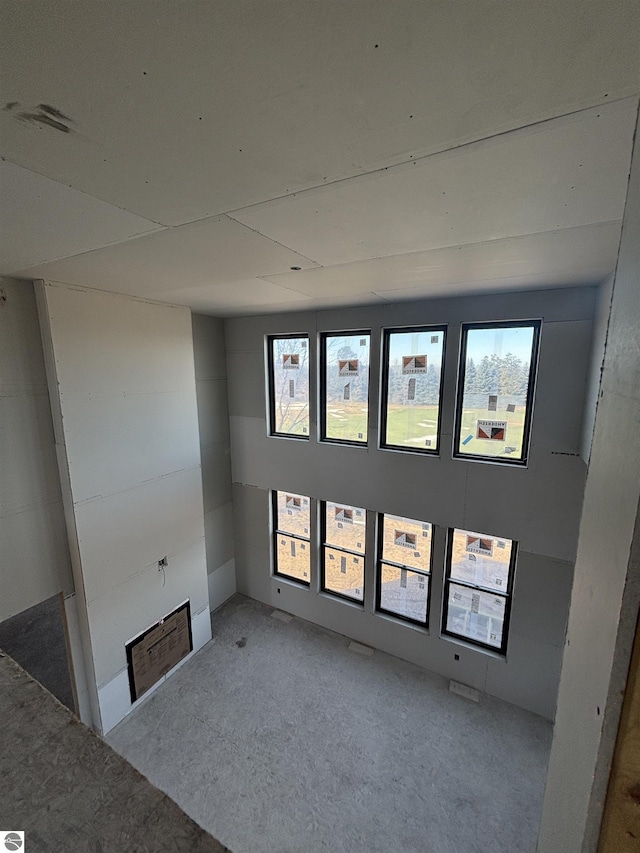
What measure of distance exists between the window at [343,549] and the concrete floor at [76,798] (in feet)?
12.2

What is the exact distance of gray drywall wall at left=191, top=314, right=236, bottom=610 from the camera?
4520 millimetres

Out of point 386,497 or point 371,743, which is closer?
point 371,743

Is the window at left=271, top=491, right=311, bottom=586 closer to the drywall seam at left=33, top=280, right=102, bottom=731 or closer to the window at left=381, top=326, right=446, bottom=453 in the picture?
the window at left=381, top=326, right=446, bottom=453

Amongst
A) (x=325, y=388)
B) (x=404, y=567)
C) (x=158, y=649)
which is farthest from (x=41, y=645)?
(x=325, y=388)

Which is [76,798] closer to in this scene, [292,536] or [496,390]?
[496,390]

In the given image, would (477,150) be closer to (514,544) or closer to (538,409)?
(538,409)

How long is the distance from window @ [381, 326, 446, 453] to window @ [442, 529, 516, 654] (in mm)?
1135

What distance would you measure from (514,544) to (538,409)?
4.64ft

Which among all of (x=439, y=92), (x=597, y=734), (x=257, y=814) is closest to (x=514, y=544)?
(x=257, y=814)

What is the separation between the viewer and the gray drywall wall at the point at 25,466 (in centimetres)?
262

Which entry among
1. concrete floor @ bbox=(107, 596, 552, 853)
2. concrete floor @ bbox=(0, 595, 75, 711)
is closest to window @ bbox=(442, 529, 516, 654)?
concrete floor @ bbox=(107, 596, 552, 853)

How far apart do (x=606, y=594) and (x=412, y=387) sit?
3332 mm

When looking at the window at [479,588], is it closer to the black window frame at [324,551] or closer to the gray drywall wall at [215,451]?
the black window frame at [324,551]

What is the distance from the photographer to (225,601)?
5.16m
